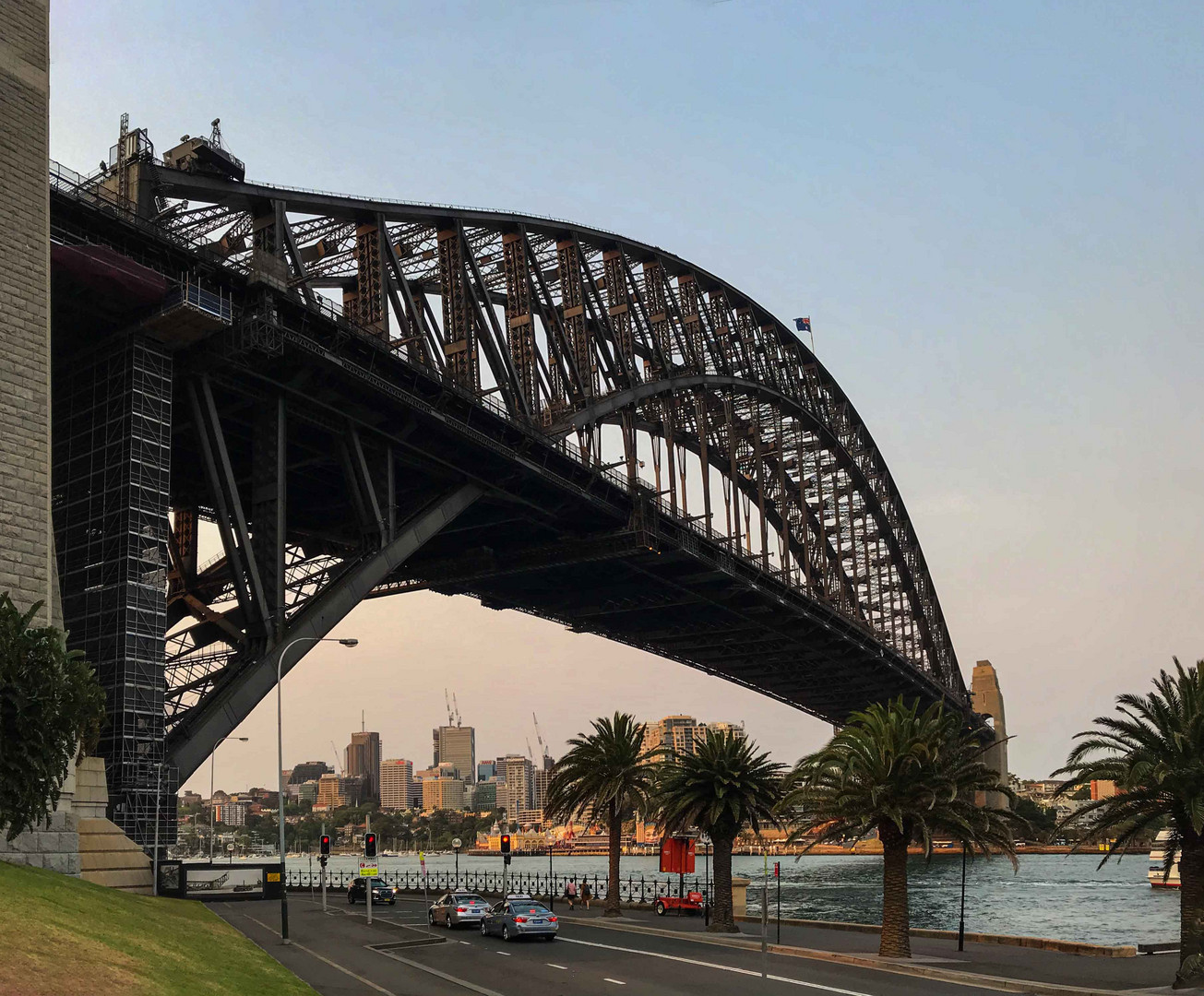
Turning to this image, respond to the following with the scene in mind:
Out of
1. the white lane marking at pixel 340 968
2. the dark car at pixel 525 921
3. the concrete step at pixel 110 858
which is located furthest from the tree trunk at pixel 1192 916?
the concrete step at pixel 110 858

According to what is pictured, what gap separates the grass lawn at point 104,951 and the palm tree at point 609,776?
94.3ft

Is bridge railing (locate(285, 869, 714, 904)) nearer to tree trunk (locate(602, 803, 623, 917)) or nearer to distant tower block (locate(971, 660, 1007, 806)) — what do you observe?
tree trunk (locate(602, 803, 623, 917))

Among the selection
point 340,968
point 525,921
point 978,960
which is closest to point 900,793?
point 978,960

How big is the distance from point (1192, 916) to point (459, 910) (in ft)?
92.2

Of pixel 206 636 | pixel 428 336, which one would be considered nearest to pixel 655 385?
pixel 428 336

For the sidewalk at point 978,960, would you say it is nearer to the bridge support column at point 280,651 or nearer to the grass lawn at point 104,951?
the grass lawn at point 104,951

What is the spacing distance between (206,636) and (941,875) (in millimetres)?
128153

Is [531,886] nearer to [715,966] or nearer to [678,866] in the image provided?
[678,866]

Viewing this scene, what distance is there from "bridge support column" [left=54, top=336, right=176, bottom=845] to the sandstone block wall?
5532 mm

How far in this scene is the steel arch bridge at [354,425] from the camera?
142 feet

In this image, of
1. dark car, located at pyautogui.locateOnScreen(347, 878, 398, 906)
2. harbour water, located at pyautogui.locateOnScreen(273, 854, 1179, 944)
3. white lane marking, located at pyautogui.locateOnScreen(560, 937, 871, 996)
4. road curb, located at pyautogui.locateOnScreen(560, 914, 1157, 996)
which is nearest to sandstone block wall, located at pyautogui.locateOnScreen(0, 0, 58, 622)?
white lane marking, located at pyautogui.locateOnScreen(560, 937, 871, 996)

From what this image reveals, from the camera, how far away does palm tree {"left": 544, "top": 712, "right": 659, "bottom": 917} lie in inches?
2333

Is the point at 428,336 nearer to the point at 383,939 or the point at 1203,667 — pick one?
the point at 383,939

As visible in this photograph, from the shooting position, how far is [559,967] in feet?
112
